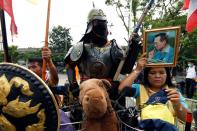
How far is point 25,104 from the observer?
6.40 feet

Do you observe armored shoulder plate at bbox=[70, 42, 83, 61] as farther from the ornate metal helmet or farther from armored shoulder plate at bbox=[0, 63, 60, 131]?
armored shoulder plate at bbox=[0, 63, 60, 131]

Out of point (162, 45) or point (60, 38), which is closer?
point (162, 45)

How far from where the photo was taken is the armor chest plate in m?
3.23

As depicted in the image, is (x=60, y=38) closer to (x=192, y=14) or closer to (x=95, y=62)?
(x=192, y=14)

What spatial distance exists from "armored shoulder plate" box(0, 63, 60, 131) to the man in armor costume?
111cm

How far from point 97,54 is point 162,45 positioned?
2.22ft

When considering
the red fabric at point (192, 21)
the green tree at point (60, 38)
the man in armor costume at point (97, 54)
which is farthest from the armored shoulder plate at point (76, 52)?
the green tree at point (60, 38)

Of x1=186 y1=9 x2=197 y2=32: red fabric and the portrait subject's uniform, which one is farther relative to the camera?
x1=186 y1=9 x2=197 y2=32: red fabric

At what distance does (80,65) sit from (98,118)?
1.07 meters

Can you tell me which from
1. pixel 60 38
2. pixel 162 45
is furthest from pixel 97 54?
pixel 60 38

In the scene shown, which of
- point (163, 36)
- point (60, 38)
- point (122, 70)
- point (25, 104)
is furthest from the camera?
point (60, 38)

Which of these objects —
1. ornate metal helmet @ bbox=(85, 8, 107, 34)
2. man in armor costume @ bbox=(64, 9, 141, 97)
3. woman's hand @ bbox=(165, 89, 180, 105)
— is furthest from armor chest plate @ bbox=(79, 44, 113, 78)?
woman's hand @ bbox=(165, 89, 180, 105)

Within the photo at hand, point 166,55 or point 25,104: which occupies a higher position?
point 166,55

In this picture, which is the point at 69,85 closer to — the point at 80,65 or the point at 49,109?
the point at 80,65
